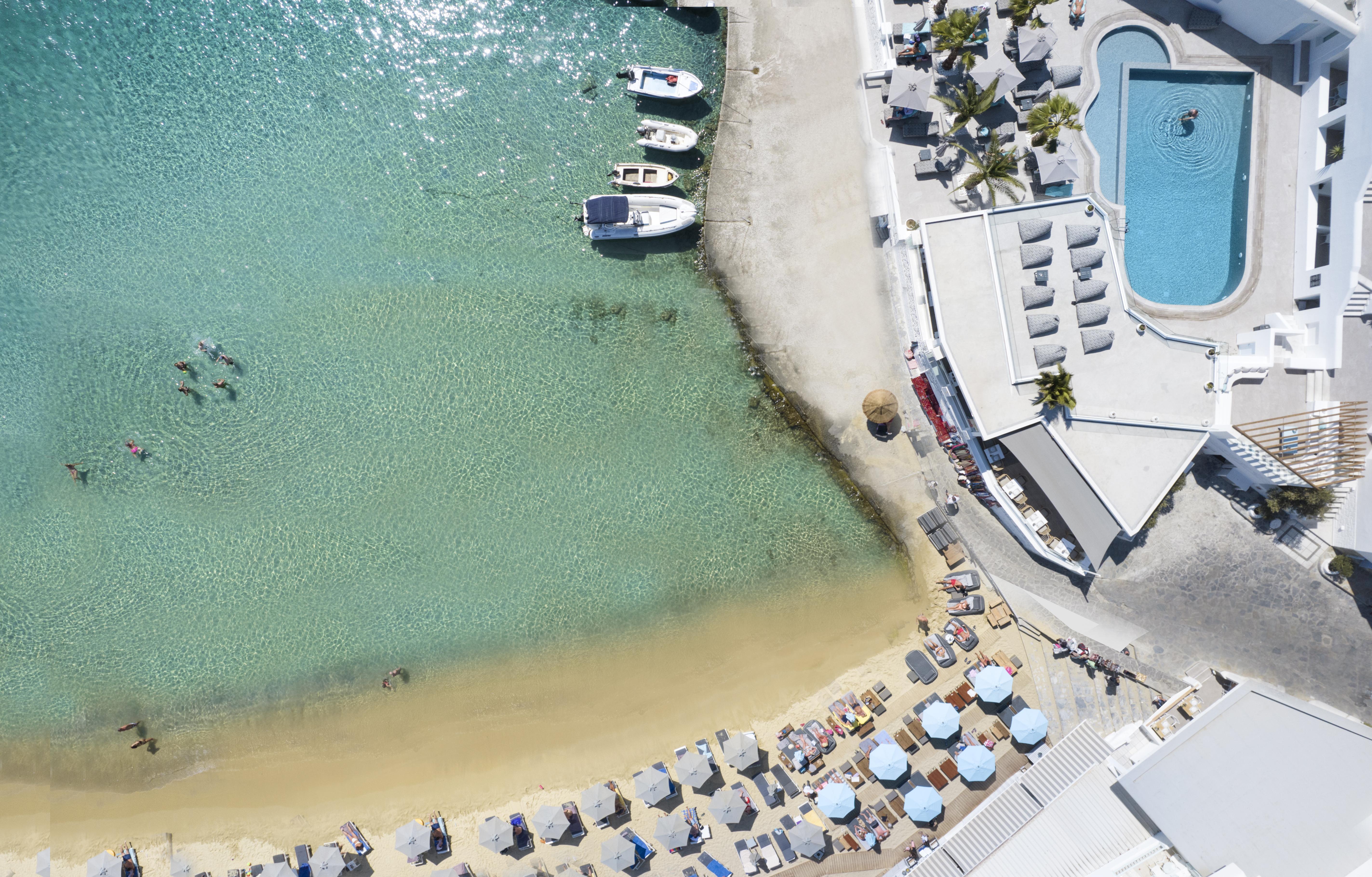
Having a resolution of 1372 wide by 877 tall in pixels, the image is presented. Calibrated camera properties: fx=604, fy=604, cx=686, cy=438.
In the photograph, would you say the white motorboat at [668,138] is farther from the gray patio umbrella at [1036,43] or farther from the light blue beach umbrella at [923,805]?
the light blue beach umbrella at [923,805]

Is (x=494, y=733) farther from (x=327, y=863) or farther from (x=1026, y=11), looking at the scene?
(x=1026, y=11)

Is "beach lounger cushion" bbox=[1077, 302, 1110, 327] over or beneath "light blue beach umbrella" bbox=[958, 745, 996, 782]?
over

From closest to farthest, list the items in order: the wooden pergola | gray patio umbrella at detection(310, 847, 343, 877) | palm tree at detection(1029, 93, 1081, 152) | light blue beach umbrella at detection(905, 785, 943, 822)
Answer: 1. the wooden pergola
2. palm tree at detection(1029, 93, 1081, 152)
3. light blue beach umbrella at detection(905, 785, 943, 822)
4. gray patio umbrella at detection(310, 847, 343, 877)

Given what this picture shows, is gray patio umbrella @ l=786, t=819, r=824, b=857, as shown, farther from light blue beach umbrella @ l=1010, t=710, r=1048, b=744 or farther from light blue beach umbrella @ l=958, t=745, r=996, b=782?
light blue beach umbrella @ l=1010, t=710, r=1048, b=744

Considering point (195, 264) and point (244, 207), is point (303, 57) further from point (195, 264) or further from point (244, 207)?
point (195, 264)

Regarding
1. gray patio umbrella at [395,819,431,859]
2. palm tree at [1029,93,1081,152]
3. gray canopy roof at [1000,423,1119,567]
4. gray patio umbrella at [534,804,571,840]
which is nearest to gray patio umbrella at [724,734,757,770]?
gray patio umbrella at [534,804,571,840]

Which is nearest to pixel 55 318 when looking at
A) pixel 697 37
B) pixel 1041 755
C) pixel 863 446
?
pixel 697 37
